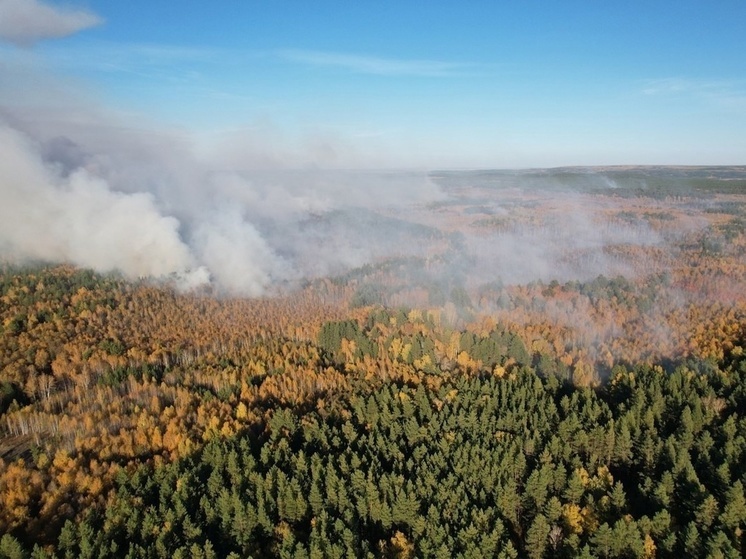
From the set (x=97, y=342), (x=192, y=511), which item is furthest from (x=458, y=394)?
(x=97, y=342)

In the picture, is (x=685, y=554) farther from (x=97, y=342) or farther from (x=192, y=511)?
(x=97, y=342)

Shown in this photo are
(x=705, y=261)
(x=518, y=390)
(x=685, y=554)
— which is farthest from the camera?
(x=705, y=261)

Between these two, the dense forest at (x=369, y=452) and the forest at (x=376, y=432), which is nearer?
the dense forest at (x=369, y=452)

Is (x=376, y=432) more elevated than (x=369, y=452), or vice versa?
(x=369, y=452)

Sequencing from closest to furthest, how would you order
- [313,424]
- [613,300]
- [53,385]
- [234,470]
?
[234,470] → [313,424] → [53,385] → [613,300]

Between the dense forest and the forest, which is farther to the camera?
the forest

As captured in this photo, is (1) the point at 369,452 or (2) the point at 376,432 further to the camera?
(2) the point at 376,432

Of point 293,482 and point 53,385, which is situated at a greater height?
point 293,482

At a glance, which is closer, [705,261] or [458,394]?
[458,394]
